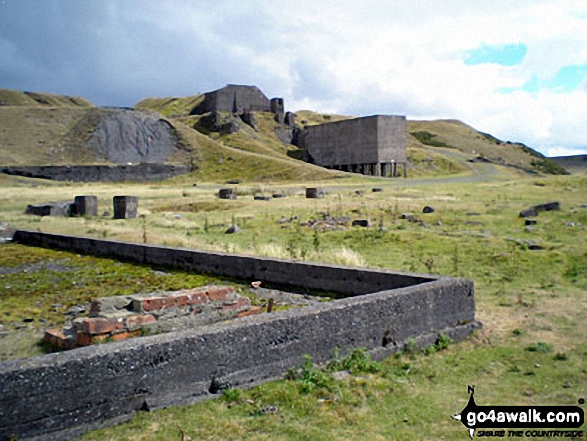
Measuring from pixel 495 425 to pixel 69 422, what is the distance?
332 cm

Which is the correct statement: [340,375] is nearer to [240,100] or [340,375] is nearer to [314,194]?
[314,194]

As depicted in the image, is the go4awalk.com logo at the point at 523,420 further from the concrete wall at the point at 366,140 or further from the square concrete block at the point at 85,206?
the concrete wall at the point at 366,140

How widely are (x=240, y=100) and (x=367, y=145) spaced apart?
125 feet

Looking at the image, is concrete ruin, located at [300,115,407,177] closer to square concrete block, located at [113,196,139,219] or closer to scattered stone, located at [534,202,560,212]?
scattered stone, located at [534,202,560,212]

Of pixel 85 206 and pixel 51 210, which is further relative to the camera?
pixel 85 206

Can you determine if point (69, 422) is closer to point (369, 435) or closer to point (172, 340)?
point (172, 340)

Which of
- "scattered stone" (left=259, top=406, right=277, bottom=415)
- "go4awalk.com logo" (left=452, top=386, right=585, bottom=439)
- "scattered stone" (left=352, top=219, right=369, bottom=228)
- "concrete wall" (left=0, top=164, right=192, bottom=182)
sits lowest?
"go4awalk.com logo" (left=452, top=386, right=585, bottom=439)

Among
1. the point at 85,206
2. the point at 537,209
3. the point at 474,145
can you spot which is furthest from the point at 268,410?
the point at 474,145

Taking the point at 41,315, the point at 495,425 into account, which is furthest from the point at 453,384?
the point at 41,315

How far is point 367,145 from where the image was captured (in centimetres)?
6150

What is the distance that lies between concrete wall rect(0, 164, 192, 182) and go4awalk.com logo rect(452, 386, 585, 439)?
5774cm

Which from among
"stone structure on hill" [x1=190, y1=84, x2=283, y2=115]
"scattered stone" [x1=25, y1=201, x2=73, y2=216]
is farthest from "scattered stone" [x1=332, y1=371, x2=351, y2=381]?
"stone structure on hill" [x1=190, y1=84, x2=283, y2=115]

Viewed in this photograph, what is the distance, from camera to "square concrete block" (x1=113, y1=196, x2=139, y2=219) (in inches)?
931

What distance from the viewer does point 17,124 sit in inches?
2849
